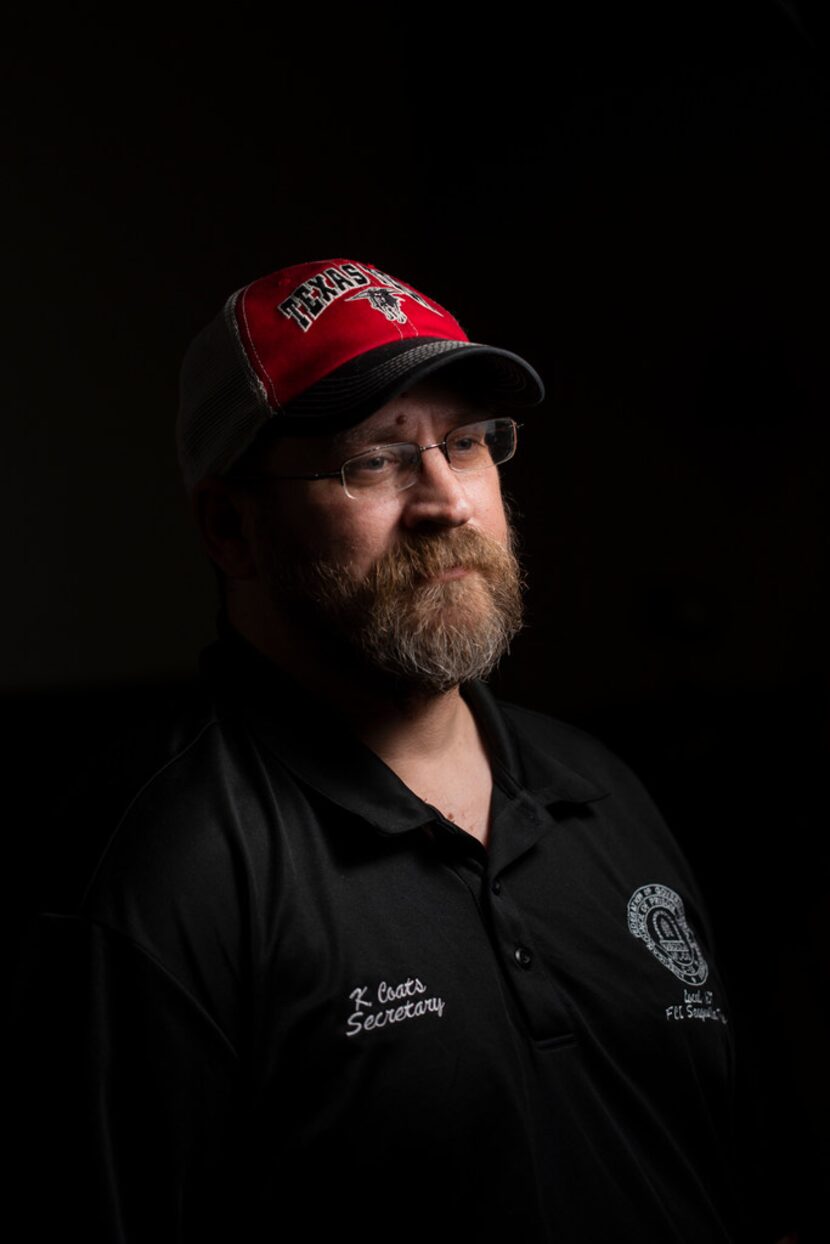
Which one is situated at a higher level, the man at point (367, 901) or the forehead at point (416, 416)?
the forehead at point (416, 416)

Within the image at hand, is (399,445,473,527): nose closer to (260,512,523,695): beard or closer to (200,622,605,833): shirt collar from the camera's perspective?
(260,512,523,695): beard

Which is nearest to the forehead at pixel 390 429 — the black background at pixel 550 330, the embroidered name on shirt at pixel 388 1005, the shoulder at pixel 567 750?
the shoulder at pixel 567 750

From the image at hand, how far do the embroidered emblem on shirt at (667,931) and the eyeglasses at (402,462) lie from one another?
1.64ft

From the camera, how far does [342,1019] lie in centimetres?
100

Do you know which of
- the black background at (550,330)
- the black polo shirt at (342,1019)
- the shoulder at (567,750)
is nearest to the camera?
the black polo shirt at (342,1019)

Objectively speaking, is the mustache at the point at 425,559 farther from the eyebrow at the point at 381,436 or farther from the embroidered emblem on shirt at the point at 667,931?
the embroidered emblem on shirt at the point at 667,931

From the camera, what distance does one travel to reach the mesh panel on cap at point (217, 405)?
3.75 ft

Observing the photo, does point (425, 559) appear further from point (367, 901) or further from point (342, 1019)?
point (342, 1019)

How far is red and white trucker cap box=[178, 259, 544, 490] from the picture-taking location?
3.67 ft

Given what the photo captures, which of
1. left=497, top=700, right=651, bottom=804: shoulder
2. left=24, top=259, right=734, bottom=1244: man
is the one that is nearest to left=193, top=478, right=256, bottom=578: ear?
left=24, top=259, right=734, bottom=1244: man

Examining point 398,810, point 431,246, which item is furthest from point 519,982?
point 431,246

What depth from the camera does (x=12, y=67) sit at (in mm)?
2086

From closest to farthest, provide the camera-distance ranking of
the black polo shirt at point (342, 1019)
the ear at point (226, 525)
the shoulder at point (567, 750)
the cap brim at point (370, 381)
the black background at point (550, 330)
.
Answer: the black polo shirt at point (342, 1019) < the cap brim at point (370, 381) < the ear at point (226, 525) < the shoulder at point (567, 750) < the black background at point (550, 330)

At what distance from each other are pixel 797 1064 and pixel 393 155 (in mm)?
2101
